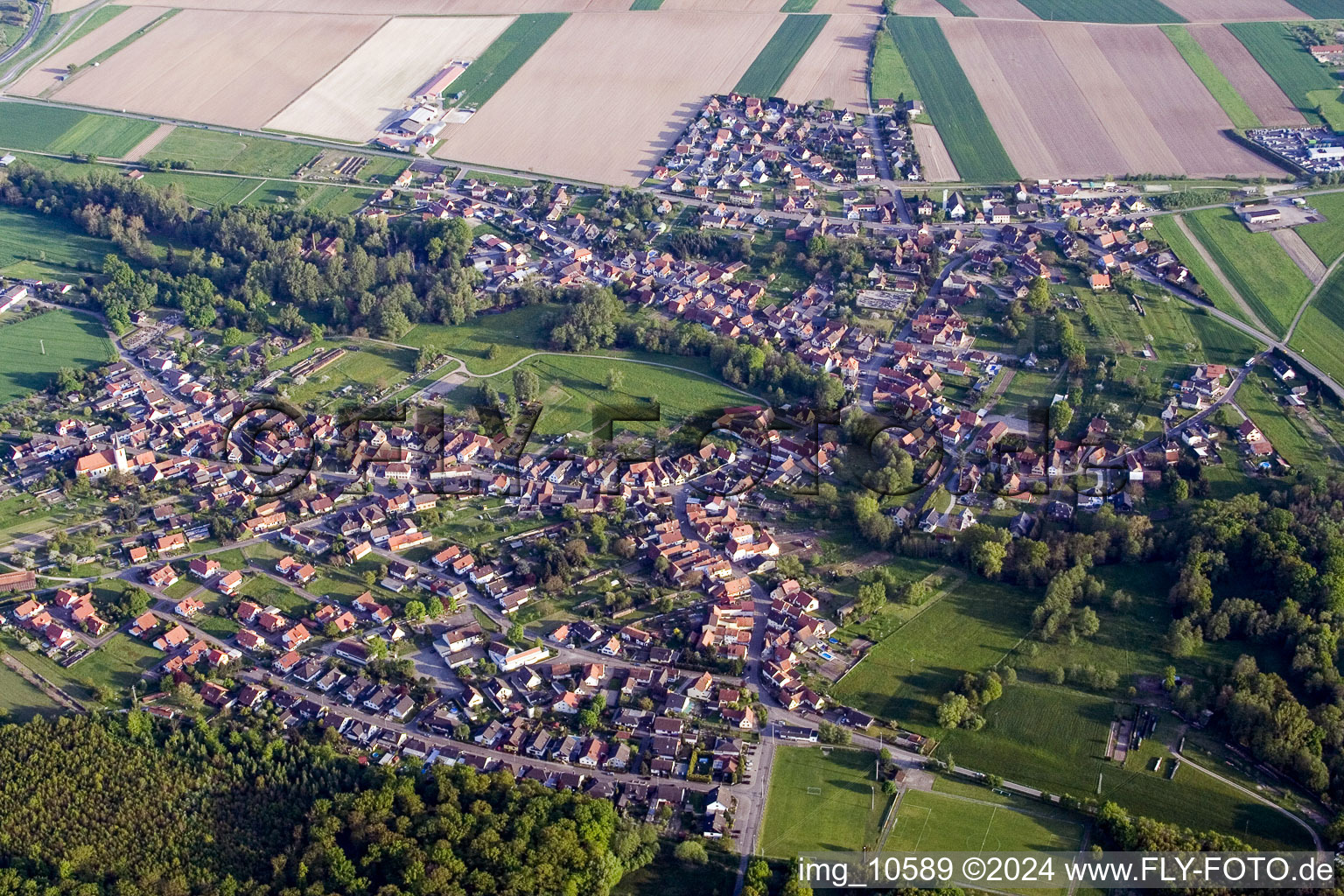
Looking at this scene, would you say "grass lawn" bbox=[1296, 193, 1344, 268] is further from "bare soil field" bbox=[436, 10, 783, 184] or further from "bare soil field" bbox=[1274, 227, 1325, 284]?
"bare soil field" bbox=[436, 10, 783, 184]

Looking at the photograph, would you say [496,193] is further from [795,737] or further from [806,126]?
[795,737]

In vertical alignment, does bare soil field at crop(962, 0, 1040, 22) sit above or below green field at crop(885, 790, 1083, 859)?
above

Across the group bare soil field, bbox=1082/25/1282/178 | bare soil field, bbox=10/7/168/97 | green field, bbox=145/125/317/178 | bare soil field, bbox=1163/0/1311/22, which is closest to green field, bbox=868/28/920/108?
bare soil field, bbox=1082/25/1282/178

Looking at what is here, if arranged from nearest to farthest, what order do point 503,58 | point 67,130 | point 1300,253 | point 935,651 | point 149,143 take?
point 935,651
point 1300,253
point 149,143
point 67,130
point 503,58

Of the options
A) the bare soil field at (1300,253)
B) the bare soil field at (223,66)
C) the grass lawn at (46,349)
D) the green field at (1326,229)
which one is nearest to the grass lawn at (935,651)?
the bare soil field at (1300,253)

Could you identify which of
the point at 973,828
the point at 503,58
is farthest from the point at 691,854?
the point at 503,58

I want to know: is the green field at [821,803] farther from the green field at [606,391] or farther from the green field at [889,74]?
the green field at [889,74]

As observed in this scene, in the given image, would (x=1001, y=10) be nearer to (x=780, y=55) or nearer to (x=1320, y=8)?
(x=780, y=55)

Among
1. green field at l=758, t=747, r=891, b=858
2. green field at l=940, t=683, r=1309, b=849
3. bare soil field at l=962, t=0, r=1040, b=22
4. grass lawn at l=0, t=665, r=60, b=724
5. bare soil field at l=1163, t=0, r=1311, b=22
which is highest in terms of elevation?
bare soil field at l=1163, t=0, r=1311, b=22
